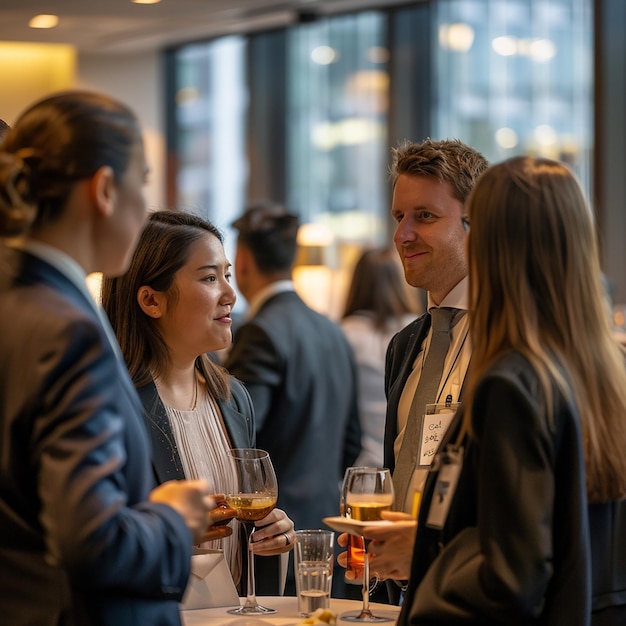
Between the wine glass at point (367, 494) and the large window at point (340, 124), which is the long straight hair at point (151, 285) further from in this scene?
the large window at point (340, 124)

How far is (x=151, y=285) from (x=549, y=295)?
125 centimetres

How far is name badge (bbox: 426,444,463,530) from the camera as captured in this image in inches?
69.1

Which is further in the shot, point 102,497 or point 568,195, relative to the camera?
point 568,195

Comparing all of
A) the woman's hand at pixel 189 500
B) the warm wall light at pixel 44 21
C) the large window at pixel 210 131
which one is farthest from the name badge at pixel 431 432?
the large window at pixel 210 131

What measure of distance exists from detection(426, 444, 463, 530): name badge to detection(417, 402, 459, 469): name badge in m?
0.60

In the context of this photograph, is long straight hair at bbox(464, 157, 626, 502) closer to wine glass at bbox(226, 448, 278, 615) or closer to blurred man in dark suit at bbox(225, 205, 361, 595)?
wine glass at bbox(226, 448, 278, 615)

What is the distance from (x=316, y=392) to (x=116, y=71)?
14.9ft

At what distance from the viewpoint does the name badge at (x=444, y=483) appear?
5.75ft

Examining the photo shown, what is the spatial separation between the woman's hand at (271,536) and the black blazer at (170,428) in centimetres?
16

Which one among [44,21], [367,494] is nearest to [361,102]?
[44,21]

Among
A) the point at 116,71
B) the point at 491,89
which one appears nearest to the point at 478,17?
the point at 491,89

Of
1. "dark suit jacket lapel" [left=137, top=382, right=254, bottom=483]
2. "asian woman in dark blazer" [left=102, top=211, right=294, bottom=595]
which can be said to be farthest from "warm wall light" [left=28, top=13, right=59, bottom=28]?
"dark suit jacket lapel" [left=137, top=382, right=254, bottom=483]

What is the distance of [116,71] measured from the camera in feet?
26.8

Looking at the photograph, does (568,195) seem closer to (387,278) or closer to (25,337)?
(25,337)
